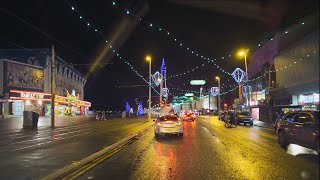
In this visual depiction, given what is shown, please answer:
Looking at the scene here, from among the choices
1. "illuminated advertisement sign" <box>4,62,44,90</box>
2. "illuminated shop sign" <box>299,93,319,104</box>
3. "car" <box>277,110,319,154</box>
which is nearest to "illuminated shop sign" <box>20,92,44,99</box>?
"illuminated advertisement sign" <box>4,62,44,90</box>

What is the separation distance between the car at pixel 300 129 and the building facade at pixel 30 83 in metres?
40.5

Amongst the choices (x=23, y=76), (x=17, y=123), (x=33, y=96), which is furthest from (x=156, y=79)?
(x=17, y=123)

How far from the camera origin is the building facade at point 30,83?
167 feet

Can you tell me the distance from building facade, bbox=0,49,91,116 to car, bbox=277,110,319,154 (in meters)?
40.5

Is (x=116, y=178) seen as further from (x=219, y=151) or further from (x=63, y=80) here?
(x=63, y=80)

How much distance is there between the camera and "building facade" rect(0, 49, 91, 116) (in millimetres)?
50897

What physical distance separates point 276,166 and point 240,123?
32.3 metres

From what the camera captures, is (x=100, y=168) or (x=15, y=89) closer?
(x=100, y=168)

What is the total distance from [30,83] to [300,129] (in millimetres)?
47378

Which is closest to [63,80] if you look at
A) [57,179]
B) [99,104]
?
[99,104]

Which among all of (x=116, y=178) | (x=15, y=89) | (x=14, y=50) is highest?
(x=14, y=50)

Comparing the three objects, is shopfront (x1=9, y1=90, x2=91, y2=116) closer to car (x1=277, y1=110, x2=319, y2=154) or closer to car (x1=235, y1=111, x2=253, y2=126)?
car (x1=235, y1=111, x2=253, y2=126)

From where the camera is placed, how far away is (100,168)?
11.9m

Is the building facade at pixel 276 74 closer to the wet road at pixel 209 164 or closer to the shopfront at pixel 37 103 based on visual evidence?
the wet road at pixel 209 164
